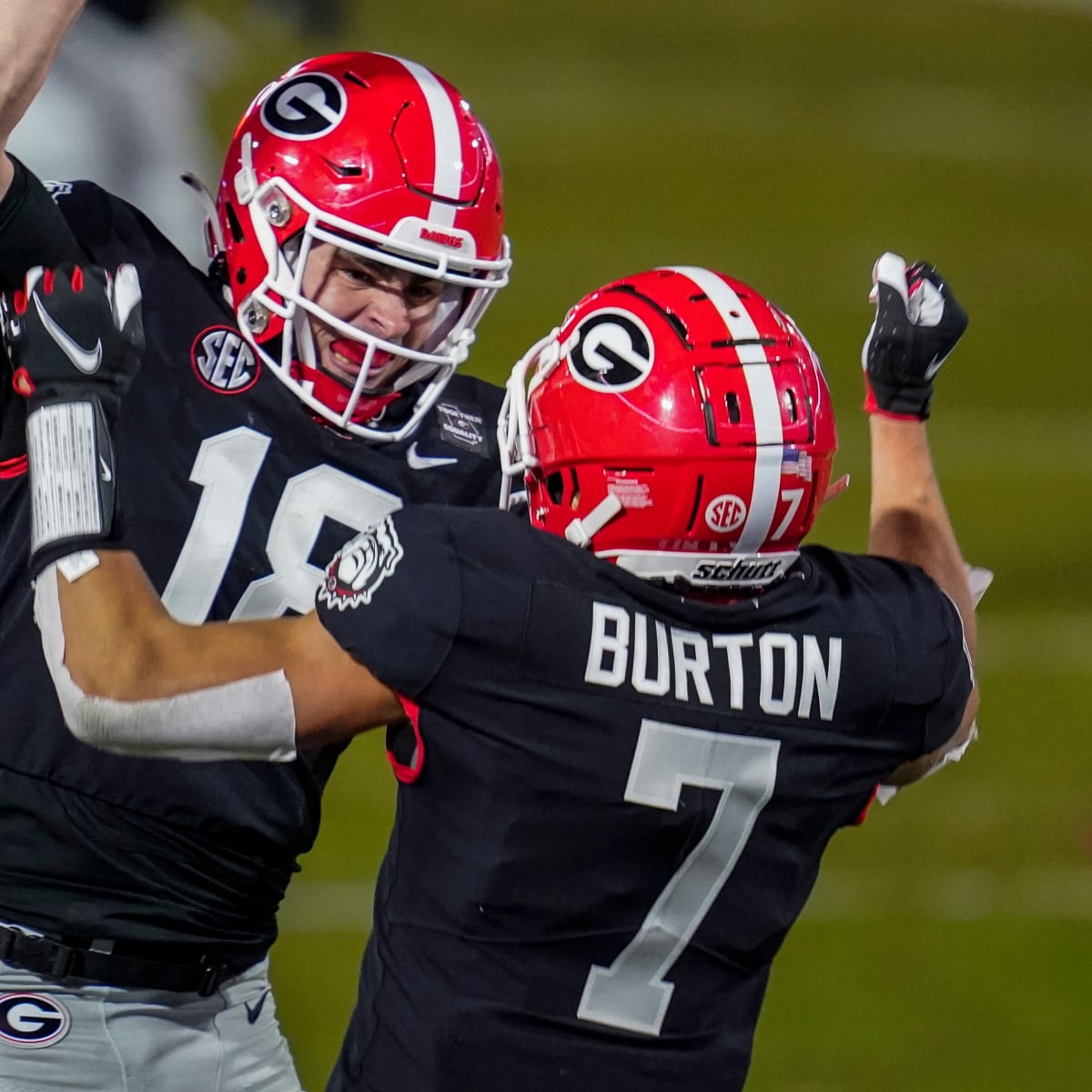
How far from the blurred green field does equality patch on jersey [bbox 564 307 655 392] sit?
2458 mm

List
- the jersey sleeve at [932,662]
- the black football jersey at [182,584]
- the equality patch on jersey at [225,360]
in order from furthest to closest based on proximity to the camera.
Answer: the equality patch on jersey at [225,360]
the black football jersey at [182,584]
the jersey sleeve at [932,662]

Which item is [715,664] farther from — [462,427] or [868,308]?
[868,308]

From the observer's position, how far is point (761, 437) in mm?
2521

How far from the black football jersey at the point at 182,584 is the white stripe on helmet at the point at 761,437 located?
75 centimetres

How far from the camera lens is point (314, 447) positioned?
3072 millimetres

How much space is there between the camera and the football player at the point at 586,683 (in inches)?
93.7

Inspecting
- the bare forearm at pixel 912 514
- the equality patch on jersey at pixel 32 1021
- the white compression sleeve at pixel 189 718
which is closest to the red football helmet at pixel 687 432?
the bare forearm at pixel 912 514

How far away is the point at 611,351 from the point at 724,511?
27 cm

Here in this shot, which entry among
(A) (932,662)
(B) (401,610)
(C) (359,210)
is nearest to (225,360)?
(C) (359,210)

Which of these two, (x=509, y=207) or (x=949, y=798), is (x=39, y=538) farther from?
(x=509, y=207)

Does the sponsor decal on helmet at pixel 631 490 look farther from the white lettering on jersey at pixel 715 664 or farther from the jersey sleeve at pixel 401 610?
the jersey sleeve at pixel 401 610

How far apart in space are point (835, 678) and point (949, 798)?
144 inches

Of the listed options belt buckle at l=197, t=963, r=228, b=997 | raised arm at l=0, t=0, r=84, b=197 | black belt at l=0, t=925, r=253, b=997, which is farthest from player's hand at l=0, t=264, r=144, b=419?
belt buckle at l=197, t=963, r=228, b=997

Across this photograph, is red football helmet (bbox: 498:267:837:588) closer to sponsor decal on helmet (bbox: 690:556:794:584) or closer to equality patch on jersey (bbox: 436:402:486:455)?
sponsor decal on helmet (bbox: 690:556:794:584)
